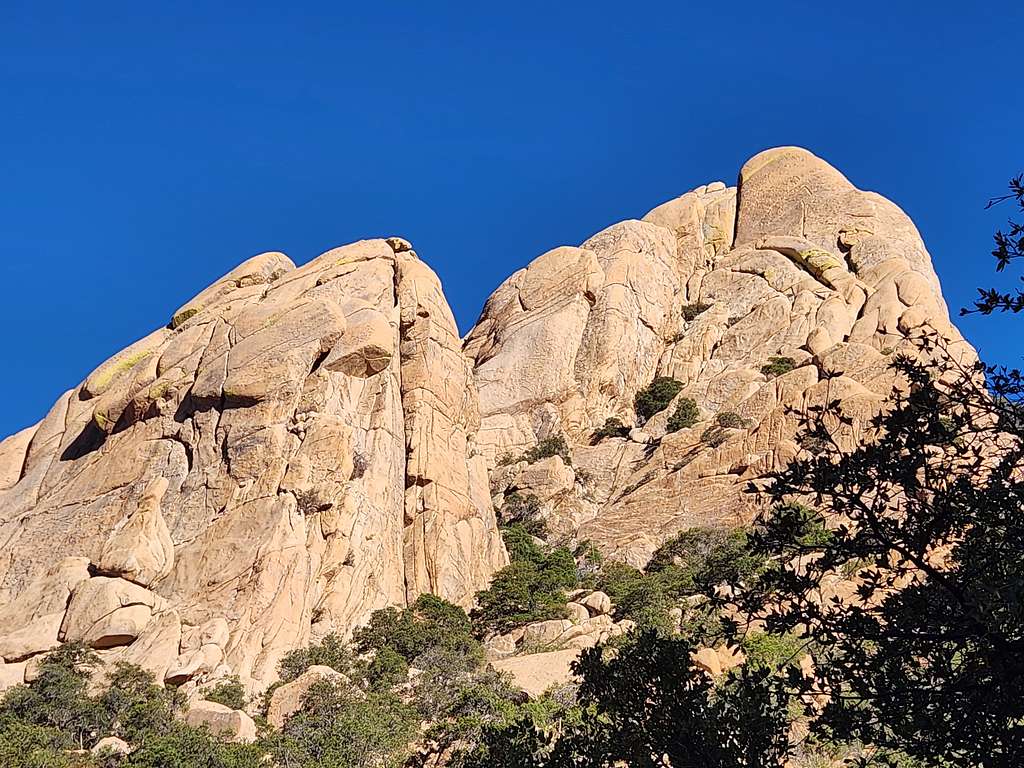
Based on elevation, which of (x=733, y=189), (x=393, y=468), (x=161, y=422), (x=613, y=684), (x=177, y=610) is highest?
(x=733, y=189)

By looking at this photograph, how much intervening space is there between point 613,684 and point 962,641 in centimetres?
420

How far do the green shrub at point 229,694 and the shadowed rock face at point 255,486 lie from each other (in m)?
1.08

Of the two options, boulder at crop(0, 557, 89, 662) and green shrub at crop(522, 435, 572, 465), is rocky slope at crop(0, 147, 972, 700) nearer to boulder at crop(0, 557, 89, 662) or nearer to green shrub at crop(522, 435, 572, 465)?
boulder at crop(0, 557, 89, 662)

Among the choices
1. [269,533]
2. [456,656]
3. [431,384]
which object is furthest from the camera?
[431,384]

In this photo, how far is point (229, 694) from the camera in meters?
31.1

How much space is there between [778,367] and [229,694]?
36.2 m

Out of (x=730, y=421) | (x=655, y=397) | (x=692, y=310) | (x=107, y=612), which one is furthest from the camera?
(x=692, y=310)

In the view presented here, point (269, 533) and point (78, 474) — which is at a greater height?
point (78, 474)

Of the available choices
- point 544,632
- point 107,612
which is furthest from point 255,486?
point 544,632

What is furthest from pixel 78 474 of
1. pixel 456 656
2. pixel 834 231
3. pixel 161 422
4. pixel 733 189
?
pixel 733 189

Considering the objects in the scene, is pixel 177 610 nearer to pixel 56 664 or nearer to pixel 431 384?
pixel 56 664

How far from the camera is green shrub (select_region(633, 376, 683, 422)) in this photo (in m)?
60.9

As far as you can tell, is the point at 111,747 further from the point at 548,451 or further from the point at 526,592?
the point at 548,451

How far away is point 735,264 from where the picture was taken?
7262cm
